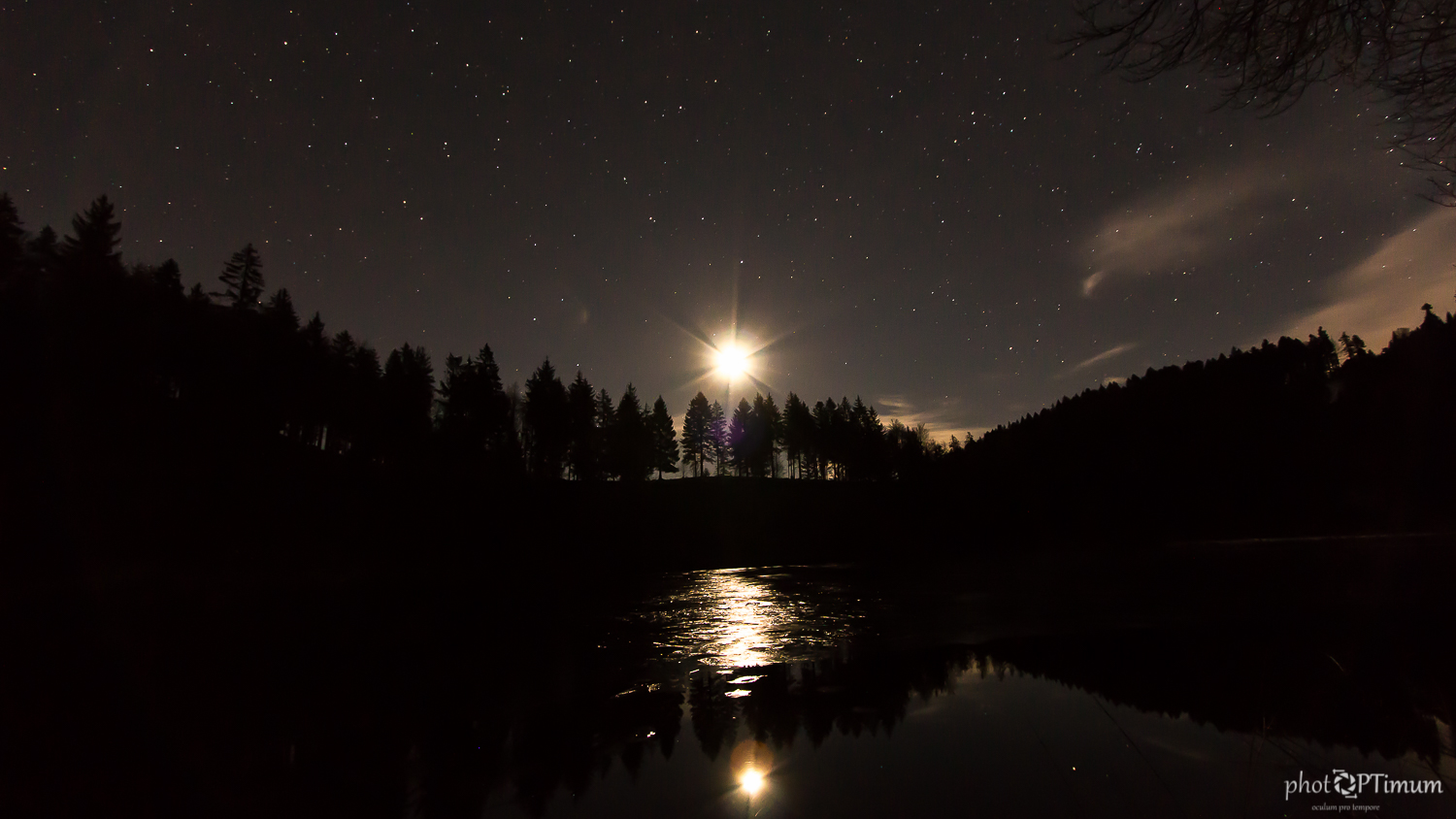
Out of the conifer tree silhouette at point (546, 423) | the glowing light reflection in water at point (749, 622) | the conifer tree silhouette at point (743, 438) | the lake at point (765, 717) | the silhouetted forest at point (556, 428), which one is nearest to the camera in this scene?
the lake at point (765, 717)

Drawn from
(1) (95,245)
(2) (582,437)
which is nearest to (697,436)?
(2) (582,437)

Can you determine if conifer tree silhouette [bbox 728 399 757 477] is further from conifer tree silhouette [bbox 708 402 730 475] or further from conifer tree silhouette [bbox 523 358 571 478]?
conifer tree silhouette [bbox 523 358 571 478]

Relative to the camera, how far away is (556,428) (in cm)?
7800

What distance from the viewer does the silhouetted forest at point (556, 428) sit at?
121 ft

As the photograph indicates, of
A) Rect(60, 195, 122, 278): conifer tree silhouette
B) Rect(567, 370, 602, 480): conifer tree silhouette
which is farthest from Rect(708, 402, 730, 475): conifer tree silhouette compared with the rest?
Rect(60, 195, 122, 278): conifer tree silhouette

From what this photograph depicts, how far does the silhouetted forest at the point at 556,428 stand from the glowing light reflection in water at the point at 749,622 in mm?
33250

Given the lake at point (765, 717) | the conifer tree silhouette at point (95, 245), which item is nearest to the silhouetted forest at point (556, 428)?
the conifer tree silhouette at point (95, 245)

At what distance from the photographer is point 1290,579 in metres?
22.5

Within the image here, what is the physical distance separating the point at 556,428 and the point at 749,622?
215ft

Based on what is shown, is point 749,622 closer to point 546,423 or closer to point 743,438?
point 546,423

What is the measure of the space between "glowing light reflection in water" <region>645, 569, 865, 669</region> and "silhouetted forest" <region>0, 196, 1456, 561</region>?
109ft

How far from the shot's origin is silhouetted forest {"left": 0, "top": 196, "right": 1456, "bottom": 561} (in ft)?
121

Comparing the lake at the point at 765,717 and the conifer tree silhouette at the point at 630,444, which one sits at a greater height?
the conifer tree silhouette at the point at 630,444

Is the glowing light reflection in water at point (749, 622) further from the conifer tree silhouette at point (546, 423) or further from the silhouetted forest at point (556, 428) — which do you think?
the conifer tree silhouette at point (546, 423)
